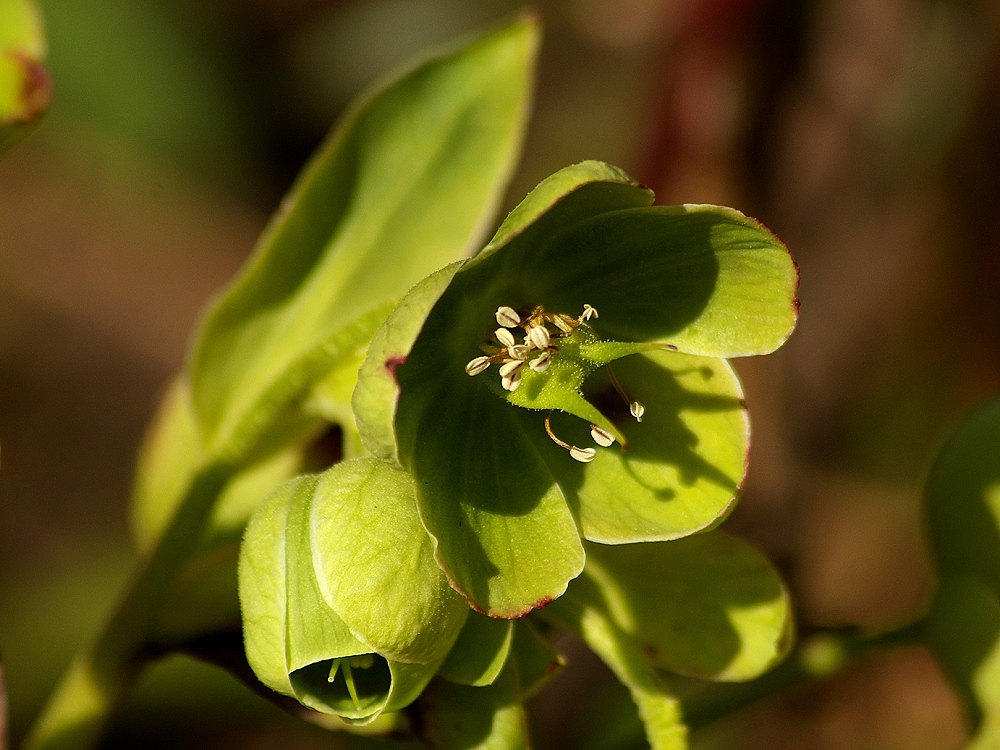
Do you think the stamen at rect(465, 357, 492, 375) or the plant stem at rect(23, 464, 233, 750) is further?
the plant stem at rect(23, 464, 233, 750)

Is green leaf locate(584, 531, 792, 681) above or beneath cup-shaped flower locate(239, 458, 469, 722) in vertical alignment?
beneath

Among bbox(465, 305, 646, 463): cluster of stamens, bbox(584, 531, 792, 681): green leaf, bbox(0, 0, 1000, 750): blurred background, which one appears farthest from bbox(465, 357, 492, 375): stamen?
bbox(0, 0, 1000, 750): blurred background

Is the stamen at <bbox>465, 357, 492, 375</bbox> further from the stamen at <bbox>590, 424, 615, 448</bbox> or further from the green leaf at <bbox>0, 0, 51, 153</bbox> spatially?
the green leaf at <bbox>0, 0, 51, 153</bbox>

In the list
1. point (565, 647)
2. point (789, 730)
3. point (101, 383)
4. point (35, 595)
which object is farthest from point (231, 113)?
point (789, 730)

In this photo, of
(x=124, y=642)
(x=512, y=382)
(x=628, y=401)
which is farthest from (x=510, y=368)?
(x=124, y=642)

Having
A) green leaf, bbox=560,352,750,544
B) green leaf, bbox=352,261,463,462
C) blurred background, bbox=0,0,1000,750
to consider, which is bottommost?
blurred background, bbox=0,0,1000,750

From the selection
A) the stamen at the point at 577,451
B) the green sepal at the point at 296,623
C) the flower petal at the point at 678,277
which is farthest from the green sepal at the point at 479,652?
the flower petal at the point at 678,277
